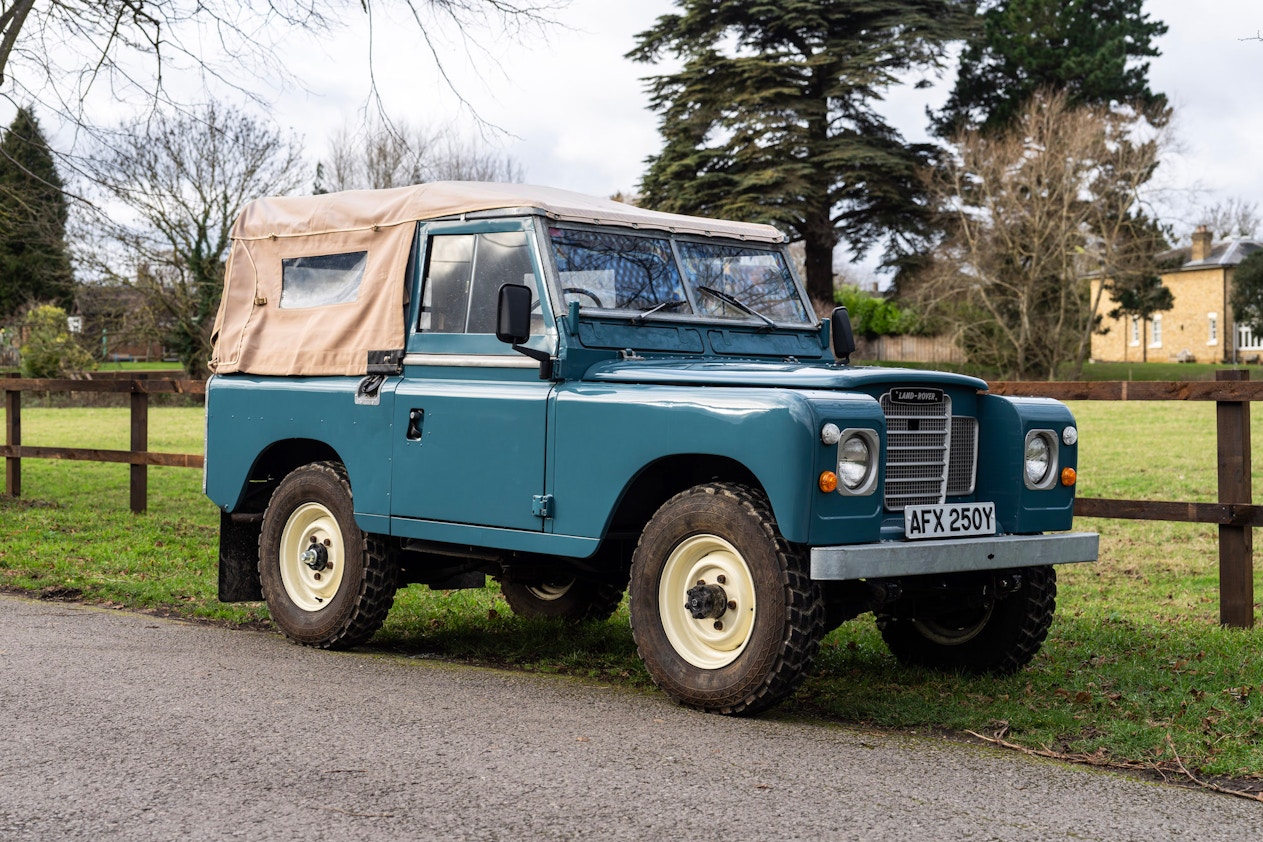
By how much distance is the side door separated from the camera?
22.1 feet

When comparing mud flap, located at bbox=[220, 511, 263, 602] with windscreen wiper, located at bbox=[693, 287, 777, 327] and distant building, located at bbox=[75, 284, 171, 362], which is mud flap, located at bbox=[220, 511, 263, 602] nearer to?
windscreen wiper, located at bbox=[693, 287, 777, 327]

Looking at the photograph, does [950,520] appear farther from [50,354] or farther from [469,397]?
[50,354]

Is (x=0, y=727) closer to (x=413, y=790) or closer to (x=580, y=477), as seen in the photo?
(x=413, y=790)

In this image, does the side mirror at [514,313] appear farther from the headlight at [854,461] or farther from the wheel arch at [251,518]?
the wheel arch at [251,518]

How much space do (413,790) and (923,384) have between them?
2.89 meters

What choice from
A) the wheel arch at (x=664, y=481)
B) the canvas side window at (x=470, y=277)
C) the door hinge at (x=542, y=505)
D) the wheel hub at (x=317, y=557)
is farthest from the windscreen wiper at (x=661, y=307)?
the wheel hub at (x=317, y=557)

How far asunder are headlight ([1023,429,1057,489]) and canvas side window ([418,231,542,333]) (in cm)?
242

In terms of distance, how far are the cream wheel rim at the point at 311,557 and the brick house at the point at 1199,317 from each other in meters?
73.3

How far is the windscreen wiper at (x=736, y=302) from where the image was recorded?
744cm

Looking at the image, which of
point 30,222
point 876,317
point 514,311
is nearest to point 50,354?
point 30,222

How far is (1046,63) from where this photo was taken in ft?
171

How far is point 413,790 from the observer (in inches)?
183

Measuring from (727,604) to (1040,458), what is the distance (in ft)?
5.85

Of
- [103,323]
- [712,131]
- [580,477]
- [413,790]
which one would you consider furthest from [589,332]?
[103,323]
